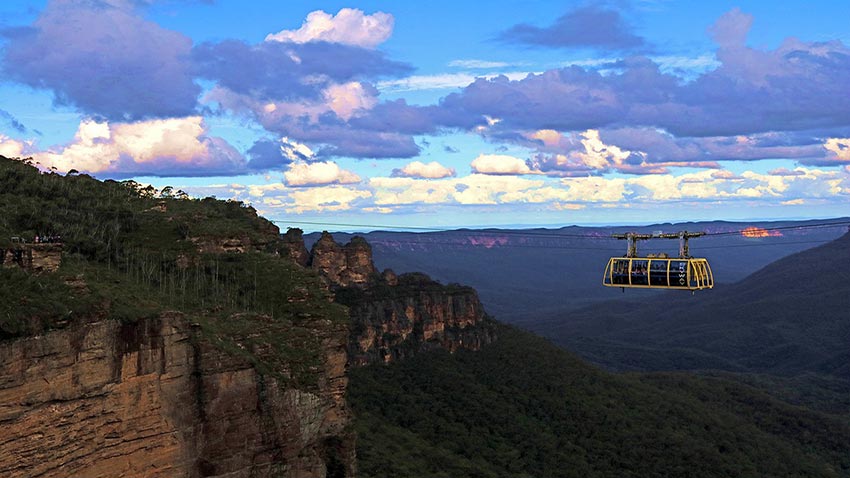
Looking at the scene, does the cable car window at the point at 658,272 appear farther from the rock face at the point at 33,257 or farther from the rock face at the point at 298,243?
the rock face at the point at 298,243

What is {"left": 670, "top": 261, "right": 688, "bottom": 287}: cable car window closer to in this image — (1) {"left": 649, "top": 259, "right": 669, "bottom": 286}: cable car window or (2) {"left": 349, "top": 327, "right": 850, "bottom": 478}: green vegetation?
(1) {"left": 649, "top": 259, "right": 669, "bottom": 286}: cable car window

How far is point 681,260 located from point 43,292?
4387 centimetres

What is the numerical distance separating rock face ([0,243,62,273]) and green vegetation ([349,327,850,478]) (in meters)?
44.4

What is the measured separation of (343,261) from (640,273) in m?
75.8

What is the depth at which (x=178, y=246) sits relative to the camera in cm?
4919

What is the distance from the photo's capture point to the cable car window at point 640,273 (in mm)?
63378

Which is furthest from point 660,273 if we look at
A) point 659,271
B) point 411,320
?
point 411,320

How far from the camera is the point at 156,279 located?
45.5m

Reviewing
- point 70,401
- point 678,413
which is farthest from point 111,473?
point 678,413

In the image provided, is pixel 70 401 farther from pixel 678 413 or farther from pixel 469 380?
pixel 678 413

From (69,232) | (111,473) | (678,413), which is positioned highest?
(69,232)

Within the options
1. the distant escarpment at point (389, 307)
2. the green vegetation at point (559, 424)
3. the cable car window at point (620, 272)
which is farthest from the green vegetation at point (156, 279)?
the distant escarpment at point (389, 307)

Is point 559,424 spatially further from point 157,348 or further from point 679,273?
point 157,348

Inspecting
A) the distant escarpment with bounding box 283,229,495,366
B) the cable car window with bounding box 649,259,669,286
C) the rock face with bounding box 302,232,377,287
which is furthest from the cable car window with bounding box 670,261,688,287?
the rock face with bounding box 302,232,377,287
